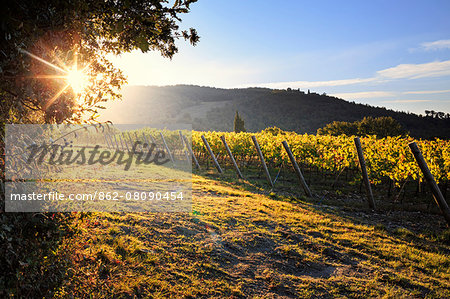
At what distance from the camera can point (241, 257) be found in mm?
4410

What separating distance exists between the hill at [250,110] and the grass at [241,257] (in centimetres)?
5132

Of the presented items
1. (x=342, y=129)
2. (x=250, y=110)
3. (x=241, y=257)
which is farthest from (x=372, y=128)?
(x=250, y=110)

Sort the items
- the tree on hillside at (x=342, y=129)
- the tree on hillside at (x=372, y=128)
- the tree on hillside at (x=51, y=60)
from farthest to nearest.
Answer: the tree on hillside at (x=342, y=129) < the tree on hillside at (x=372, y=128) < the tree on hillside at (x=51, y=60)

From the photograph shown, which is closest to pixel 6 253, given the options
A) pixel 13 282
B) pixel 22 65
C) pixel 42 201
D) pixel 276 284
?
pixel 13 282

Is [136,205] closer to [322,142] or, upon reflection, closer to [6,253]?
[6,253]

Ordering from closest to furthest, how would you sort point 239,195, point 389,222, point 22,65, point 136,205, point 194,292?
1. point 22,65
2. point 194,292
3. point 136,205
4. point 389,222
5. point 239,195

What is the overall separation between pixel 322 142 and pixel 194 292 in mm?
12443

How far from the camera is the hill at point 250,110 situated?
6475 centimetres

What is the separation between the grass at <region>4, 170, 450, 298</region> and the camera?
3084mm

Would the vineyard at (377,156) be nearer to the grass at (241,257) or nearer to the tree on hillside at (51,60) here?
the grass at (241,257)

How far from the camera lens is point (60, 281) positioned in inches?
101

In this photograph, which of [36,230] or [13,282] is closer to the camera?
[13,282]

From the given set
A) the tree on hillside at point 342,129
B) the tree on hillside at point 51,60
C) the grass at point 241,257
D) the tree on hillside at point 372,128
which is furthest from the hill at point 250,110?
the tree on hillside at point 51,60

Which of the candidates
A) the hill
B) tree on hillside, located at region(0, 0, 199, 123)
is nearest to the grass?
tree on hillside, located at region(0, 0, 199, 123)
